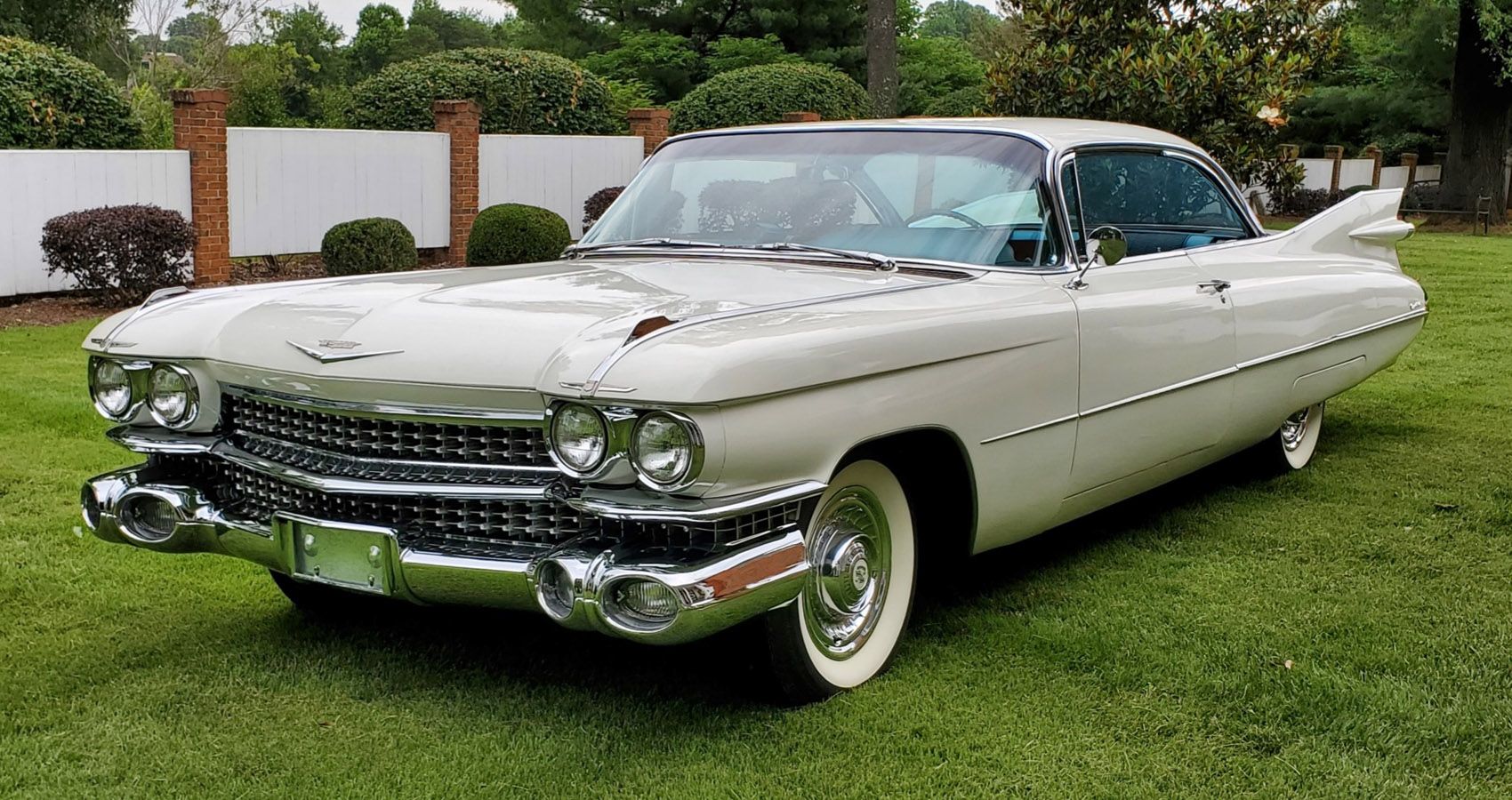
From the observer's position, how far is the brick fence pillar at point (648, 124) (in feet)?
65.5

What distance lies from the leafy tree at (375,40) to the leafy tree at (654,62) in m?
28.3

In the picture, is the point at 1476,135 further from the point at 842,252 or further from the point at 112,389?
the point at 112,389

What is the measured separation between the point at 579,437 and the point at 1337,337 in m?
3.88

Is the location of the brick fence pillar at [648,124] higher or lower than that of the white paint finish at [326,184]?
higher

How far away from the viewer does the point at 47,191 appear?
1250 cm

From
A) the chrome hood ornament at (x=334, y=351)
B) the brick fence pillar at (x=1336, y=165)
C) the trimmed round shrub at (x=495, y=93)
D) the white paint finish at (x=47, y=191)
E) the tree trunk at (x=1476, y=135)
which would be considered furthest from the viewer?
the brick fence pillar at (x=1336, y=165)

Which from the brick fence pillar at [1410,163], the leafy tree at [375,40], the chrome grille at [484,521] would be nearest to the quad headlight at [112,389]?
the chrome grille at [484,521]

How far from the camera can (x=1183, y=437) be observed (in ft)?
16.4

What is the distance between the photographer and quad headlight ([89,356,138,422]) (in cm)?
397

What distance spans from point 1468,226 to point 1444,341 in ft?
57.7

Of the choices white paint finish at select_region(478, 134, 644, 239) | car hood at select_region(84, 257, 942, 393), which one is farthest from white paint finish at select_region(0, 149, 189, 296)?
car hood at select_region(84, 257, 942, 393)

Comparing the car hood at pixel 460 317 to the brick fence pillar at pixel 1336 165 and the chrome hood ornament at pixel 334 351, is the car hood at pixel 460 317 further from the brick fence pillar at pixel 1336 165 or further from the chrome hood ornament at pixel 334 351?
the brick fence pillar at pixel 1336 165

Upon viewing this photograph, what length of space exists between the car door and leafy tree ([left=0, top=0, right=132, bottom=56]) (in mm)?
30718

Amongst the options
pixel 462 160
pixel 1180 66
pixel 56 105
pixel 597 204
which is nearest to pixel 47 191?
pixel 56 105
